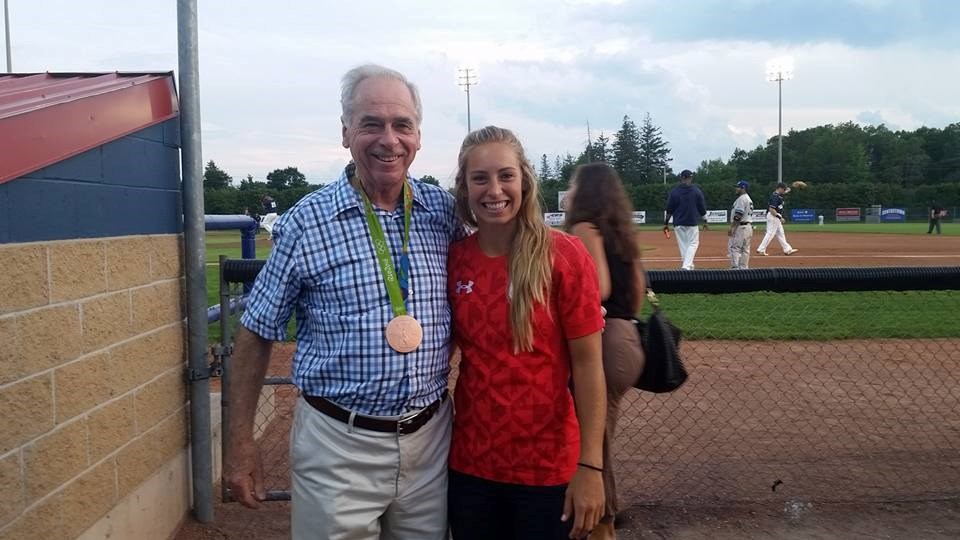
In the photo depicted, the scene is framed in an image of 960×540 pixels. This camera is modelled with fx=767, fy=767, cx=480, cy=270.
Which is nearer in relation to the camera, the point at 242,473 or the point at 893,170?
the point at 242,473

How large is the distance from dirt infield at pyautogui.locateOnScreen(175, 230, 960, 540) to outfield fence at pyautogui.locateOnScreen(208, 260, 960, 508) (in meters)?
0.01

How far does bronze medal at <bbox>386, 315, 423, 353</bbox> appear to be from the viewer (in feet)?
7.45

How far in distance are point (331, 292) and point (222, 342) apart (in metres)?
1.77

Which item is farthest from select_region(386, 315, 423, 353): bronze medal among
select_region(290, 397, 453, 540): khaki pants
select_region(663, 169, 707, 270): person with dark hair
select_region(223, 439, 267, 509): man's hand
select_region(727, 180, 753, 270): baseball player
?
select_region(727, 180, 753, 270): baseball player

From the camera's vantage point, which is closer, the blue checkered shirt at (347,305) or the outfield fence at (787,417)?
the blue checkered shirt at (347,305)

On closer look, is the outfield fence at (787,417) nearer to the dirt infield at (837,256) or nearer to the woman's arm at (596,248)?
the woman's arm at (596,248)

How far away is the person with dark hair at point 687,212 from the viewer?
14.6m

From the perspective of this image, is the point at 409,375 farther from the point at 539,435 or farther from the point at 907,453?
the point at 907,453

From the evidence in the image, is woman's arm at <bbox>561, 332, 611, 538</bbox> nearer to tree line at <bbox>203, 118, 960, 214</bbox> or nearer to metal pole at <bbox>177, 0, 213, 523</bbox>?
metal pole at <bbox>177, 0, 213, 523</bbox>

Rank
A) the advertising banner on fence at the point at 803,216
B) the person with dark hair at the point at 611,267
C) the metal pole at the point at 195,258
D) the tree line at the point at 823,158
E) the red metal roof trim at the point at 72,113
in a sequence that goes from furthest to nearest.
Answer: the tree line at the point at 823,158, the advertising banner on fence at the point at 803,216, the metal pole at the point at 195,258, the person with dark hair at the point at 611,267, the red metal roof trim at the point at 72,113

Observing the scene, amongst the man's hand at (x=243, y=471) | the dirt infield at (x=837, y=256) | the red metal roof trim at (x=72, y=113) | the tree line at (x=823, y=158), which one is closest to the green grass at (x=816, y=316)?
the dirt infield at (x=837, y=256)

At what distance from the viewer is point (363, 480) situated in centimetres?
232

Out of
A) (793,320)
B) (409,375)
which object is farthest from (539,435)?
(793,320)

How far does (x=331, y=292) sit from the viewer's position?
2.31 meters
